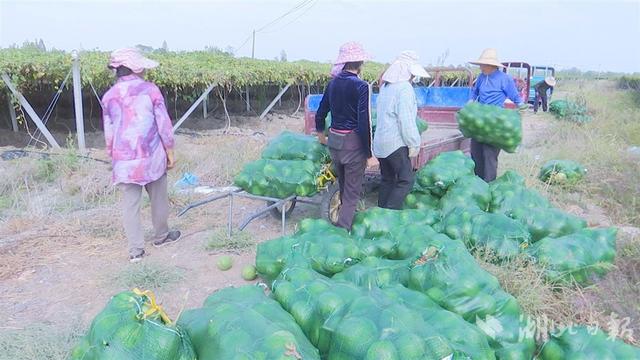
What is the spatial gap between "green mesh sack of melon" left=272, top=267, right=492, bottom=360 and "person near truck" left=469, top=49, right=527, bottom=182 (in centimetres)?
331

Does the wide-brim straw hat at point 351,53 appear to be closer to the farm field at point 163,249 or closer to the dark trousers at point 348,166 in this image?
the dark trousers at point 348,166

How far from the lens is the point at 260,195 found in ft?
14.9

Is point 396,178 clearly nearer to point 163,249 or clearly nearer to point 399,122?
point 399,122

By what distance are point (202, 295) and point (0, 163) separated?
576cm

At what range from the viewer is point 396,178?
4.67m

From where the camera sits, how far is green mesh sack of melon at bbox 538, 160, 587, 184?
658 centimetres

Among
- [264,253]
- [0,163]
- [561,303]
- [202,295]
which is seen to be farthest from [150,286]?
→ [0,163]

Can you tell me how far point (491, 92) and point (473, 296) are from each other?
3266 millimetres

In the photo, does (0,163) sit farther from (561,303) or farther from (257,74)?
(561,303)

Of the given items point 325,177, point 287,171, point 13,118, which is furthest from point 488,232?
point 13,118

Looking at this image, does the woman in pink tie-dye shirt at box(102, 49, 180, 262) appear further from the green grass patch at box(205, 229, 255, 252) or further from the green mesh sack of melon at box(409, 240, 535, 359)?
the green mesh sack of melon at box(409, 240, 535, 359)

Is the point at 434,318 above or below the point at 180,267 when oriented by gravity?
above

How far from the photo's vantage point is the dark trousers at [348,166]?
4211 millimetres

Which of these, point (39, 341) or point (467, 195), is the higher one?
point (467, 195)
